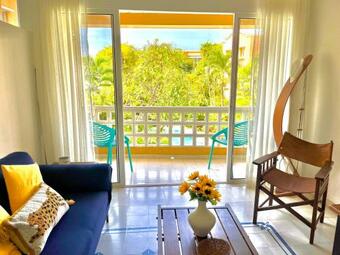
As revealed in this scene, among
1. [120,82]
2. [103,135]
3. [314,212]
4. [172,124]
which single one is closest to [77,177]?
[103,135]

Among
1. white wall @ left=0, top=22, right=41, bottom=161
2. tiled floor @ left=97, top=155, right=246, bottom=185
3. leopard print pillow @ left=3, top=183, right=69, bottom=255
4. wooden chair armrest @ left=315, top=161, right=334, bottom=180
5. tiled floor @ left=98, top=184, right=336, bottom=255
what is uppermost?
white wall @ left=0, top=22, right=41, bottom=161

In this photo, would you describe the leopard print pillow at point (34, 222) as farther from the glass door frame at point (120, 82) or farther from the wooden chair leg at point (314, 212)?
the wooden chair leg at point (314, 212)

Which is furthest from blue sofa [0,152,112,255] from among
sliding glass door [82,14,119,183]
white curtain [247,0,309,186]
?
white curtain [247,0,309,186]

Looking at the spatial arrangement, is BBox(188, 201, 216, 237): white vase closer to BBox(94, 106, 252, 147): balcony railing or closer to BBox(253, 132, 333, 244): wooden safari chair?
BBox(253, 132, 333, 244): wooden safari chair

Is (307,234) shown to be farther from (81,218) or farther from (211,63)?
(211,63)

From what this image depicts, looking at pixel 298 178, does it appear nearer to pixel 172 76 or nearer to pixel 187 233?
pixel 187 233

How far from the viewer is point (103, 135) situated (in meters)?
3.26

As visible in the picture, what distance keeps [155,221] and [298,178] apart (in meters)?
1.47

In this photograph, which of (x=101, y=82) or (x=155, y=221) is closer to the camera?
(x=155, y=221)

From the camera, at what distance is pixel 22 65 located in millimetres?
2680

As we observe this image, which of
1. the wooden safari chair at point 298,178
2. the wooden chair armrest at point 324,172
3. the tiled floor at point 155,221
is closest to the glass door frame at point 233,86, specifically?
the tiled floor at point 155,221

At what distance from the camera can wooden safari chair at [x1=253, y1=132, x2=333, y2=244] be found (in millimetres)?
2318

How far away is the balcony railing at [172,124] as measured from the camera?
15.3 feet

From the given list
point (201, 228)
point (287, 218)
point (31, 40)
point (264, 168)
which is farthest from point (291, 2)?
point (31, 40)
